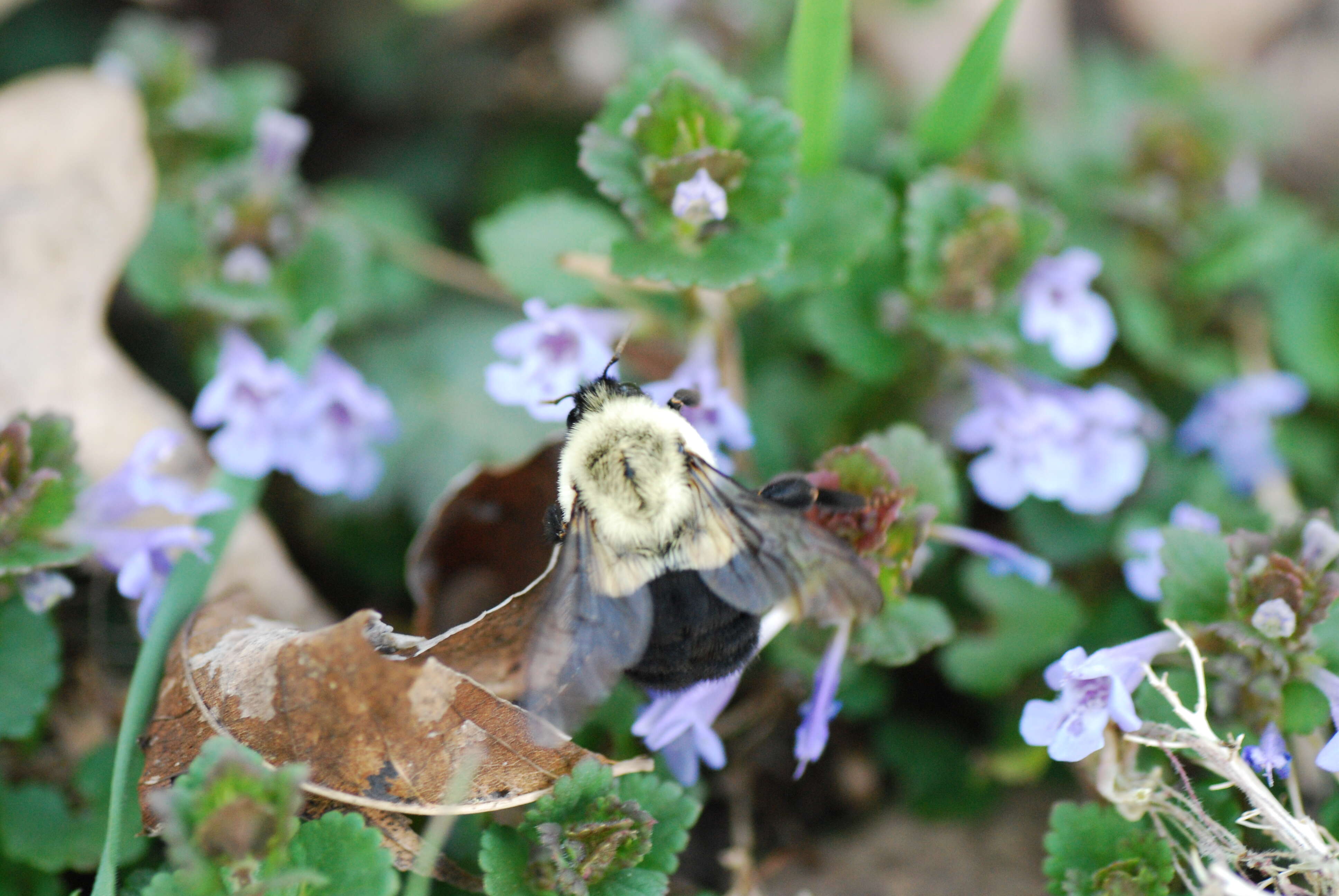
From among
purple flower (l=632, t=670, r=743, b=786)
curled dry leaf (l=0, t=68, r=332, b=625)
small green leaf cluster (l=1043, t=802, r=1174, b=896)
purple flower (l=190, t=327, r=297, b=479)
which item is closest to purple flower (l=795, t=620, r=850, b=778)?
purple flower (l=632, t=670, r=743, b=786)

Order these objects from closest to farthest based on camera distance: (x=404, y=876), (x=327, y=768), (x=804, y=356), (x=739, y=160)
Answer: (x=327, y=768) → (x=404, y=876) → (x=739, y=160) → (x=804, y=356)

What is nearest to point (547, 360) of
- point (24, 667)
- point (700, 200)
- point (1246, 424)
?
point (700, 200)

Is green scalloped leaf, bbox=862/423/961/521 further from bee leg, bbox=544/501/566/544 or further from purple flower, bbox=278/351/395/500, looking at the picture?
purple flower, bbox=278/351/395/500

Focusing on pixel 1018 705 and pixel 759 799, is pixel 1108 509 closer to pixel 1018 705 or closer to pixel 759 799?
pixel 1018 705

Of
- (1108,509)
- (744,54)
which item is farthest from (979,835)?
(744,54)

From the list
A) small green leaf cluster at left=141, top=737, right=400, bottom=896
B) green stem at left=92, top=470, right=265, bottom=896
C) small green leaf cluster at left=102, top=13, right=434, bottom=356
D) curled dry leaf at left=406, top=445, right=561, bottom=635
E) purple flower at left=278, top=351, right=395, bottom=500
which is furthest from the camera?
small green leaf cluster at left=102, top=13, right=434, bottom=356
